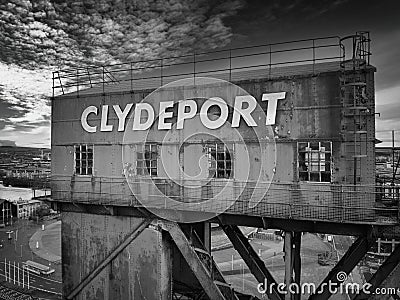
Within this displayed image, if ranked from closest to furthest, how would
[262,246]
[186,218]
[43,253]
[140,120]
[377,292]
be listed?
[377,292] < [186,218] < [140,120] < [43,253] < [262,246]

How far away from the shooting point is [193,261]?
13.9m

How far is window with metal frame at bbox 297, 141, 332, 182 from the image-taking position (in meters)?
12.8

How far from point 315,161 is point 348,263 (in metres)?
3.93

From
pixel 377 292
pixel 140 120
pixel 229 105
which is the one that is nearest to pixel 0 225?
pixel 140 120

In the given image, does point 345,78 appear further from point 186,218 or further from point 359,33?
point 186,218

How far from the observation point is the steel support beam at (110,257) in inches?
600

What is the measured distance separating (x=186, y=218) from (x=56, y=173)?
26.2ft

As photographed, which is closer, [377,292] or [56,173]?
[377,292]

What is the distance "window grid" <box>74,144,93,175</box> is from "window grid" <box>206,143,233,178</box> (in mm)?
6262

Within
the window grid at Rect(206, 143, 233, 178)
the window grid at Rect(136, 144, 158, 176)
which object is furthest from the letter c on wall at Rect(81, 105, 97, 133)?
the window grid at Rect(206, 143, 233, 178)

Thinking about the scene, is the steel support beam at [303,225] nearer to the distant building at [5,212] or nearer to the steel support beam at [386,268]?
the steel support beam at [386,268]

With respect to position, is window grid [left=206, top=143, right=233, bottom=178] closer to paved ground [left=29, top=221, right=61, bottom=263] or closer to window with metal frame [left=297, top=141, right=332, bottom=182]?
window with metal frame [left=297, top=141, right=332, bottom=182]

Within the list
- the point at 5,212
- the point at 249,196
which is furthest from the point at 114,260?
the point at 5,212

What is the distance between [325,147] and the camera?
1281cm
